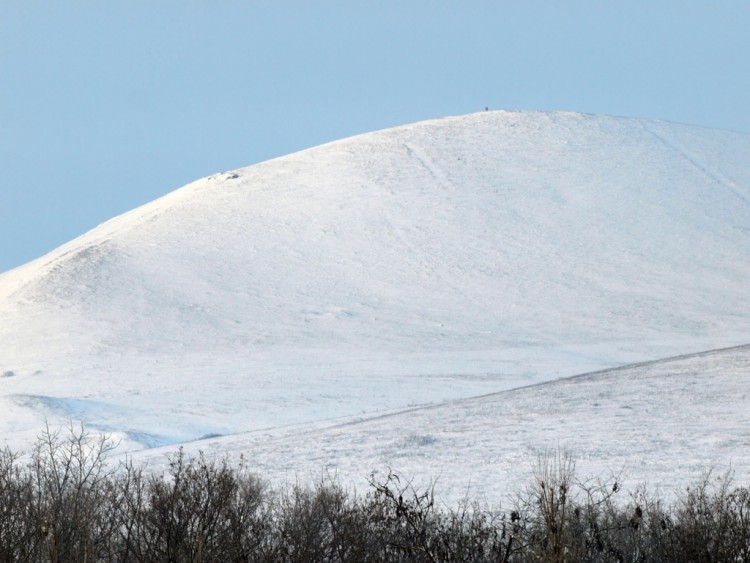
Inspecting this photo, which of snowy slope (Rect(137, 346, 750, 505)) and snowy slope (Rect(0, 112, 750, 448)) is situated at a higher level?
snowy slope (Rect(0, 112, 750, 448))

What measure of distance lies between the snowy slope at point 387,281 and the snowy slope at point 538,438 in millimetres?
5034

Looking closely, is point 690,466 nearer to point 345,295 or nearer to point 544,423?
point 544,423

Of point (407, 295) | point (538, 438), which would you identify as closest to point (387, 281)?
point (407, 295)

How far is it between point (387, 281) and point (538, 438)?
2810cm

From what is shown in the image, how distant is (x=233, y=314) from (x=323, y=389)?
12667mm

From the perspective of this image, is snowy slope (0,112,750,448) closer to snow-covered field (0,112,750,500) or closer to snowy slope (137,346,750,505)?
snow-covered field (0,112,750,500)

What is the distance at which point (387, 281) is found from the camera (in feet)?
164

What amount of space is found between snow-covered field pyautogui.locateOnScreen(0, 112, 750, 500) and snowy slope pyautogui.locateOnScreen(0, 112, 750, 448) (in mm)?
149

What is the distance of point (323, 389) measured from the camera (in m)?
34.7

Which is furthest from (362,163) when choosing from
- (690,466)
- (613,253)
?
(690,466)

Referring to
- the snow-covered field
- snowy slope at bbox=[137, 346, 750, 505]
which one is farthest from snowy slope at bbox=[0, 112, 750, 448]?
snowy slope at bbox=[137, 346, 750, 505]

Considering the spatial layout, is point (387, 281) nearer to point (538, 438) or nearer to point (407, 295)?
point (407, 295)

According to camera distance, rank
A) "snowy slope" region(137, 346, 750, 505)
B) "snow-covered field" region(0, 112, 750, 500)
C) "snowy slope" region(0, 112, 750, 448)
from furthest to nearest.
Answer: "snowy slope" region(0, 112, 750, 448)
"snow-covered field" region(0, 112, 750, 500)
"snowy slope" region(137, 346, 750, 505)

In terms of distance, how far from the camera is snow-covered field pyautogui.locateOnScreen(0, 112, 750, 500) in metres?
28.5
